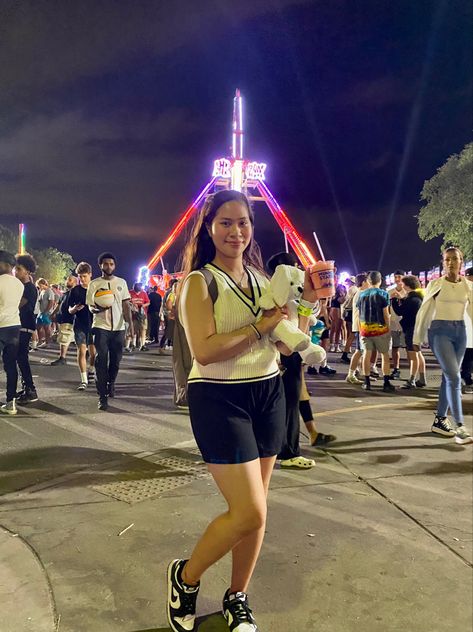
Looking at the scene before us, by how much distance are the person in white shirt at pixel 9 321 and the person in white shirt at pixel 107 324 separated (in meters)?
0.95

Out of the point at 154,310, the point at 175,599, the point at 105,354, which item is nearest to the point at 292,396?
the point at 175,599

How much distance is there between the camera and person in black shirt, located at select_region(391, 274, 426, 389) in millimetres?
9297

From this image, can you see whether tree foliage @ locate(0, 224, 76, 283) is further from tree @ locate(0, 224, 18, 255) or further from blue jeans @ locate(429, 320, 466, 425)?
→ blue jeans @ locate(429, 320, 466, 425)

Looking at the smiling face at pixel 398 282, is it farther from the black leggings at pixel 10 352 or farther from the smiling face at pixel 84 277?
the black leggings at pixel 10 352

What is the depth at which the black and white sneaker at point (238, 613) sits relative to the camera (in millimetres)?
2395

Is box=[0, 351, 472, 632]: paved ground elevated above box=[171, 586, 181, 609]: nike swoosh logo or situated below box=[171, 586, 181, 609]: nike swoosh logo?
below

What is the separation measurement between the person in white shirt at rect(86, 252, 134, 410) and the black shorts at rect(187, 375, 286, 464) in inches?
193

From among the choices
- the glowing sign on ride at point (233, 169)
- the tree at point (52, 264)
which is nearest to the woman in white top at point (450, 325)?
the glowing sign on ride at point (233, 169)

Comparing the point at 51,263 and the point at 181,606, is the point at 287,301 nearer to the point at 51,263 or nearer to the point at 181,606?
the point at 181,606

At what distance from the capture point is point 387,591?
2848 millimetres

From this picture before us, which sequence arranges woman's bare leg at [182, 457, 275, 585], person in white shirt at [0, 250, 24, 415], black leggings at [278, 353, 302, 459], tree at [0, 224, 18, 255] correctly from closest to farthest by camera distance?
1. woman's bare leg at [182, 457, 275, 585]
2. black leggings at [278, 353, 302, 459]
3. person in white shirt at [0, 250, 24, 415]
4. tree at [0, 224, 18, 255]

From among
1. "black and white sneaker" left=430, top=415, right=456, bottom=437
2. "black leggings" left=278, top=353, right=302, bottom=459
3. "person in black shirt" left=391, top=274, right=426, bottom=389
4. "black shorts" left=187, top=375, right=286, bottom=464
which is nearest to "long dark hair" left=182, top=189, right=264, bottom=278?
"black shorts" left=187, top=375, right=286, bottom=464

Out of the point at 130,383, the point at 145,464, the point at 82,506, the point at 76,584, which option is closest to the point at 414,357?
the point at 130,383

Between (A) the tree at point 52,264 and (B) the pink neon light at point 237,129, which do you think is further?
(A) the tree at point 52,264
